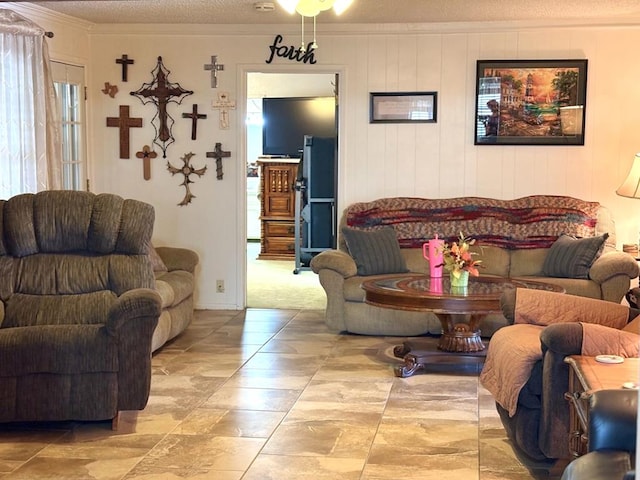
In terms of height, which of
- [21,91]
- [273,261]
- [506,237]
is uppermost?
[21,91]

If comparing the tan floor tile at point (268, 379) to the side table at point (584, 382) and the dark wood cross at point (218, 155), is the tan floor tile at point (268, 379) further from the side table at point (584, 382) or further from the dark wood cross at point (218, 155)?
the dark wood cross at point (218, 155)

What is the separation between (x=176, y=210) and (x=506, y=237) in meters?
2.76

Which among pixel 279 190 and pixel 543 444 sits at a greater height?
pixel 279 190

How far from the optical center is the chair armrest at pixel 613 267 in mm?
5914

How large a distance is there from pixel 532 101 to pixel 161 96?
3041 millimetres

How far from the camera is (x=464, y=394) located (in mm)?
4809

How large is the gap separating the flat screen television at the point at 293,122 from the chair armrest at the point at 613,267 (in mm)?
5211

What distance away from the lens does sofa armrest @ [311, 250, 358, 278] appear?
6352 millimetres

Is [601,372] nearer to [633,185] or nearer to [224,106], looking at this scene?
[633,185]

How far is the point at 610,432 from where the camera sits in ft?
7.41

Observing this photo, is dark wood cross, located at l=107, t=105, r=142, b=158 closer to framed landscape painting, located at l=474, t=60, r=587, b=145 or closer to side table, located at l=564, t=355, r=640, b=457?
framed landscape painting, located at l=474, t=60, r=587, b=145

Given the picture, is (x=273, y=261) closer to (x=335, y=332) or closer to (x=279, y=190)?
(x=279, y=190)

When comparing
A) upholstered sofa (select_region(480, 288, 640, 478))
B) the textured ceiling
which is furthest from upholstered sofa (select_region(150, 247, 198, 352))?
upholstered sofa (select_region(480, 288, 640, 478))

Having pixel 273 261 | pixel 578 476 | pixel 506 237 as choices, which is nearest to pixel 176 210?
pixel 506 237
